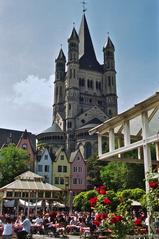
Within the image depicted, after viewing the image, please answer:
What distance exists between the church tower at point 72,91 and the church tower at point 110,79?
9.54 m

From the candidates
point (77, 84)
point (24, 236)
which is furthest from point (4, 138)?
point (24, 236)

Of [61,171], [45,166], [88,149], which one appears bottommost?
[61,171]

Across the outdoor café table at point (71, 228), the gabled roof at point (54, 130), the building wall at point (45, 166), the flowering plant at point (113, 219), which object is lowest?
the outdoor café table at point (71, 228)

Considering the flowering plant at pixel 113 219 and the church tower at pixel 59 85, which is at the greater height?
the church tower at pixel 59 85

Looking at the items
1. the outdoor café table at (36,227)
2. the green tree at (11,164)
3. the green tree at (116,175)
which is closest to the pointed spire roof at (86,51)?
the green tree at (11,164)

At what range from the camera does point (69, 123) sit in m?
75.6

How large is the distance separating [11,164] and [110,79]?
157ft

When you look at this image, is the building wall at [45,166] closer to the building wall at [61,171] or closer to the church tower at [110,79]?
the building wall at [61,171]

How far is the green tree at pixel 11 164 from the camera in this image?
1794 inches

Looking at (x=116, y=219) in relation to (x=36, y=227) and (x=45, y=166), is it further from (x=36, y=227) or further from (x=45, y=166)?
(x=45, y=166)

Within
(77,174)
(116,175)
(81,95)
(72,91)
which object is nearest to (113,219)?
(116,175)

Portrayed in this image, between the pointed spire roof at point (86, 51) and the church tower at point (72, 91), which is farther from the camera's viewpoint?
the pointed spire roof at point (86, 51)

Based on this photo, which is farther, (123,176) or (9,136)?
(9,136)

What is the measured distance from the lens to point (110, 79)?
86.9 meters
